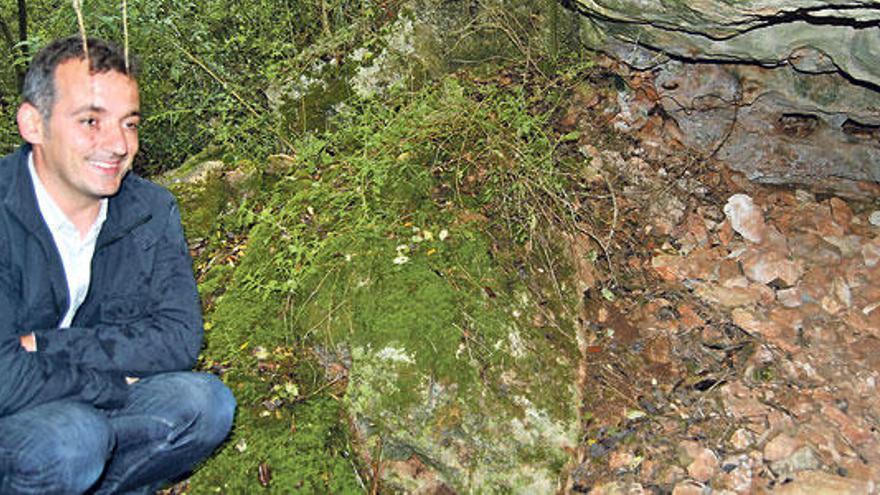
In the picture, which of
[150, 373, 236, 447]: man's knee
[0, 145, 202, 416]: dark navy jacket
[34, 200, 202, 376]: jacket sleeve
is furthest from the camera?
[150, 373, 236, 447]: man's knee

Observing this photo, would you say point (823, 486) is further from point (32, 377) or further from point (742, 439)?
point (32, 377)

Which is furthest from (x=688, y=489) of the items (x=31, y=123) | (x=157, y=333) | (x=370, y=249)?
(x=31, y=123)

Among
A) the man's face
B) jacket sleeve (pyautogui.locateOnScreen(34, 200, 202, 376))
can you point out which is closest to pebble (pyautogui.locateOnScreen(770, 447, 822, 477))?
jacket sleeve (pyautogui.locateOnScreen(34, 200, 202, 376))

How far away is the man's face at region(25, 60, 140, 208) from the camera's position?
9.04 feet

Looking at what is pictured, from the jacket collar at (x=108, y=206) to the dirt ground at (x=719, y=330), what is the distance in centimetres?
218

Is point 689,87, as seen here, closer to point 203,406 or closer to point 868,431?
point 868,431

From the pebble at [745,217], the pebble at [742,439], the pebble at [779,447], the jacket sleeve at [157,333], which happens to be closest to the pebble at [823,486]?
the pebble at [779,447]

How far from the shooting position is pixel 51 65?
9.05 feet

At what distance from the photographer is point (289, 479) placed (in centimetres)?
339

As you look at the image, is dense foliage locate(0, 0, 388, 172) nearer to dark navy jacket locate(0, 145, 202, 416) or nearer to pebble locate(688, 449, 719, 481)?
dark navy jacket locate(0, 145, 202, 416)

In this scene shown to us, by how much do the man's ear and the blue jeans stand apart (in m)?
0.93

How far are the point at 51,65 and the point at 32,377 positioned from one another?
1.08 metres

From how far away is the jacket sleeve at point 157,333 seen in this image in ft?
9.23

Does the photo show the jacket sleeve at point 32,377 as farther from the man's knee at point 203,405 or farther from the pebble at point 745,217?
the pebble at point 745,217
